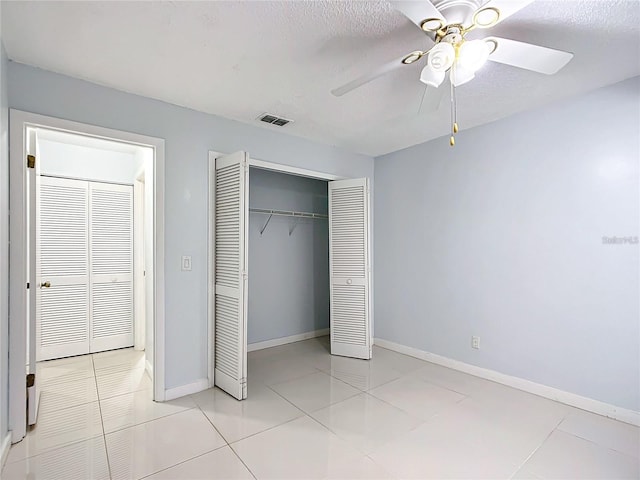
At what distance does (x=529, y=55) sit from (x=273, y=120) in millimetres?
2146

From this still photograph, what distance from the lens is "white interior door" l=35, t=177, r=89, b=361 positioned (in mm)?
3701

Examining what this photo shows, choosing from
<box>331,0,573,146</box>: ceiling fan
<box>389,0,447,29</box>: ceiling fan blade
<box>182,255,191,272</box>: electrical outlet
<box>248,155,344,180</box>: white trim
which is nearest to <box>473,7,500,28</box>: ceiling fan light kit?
<box>331,0,573,146</box>: ceiling fan

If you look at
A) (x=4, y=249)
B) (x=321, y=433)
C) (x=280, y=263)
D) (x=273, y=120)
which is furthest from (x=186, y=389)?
(x=273, y=120)

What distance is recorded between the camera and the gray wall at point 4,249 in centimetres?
197

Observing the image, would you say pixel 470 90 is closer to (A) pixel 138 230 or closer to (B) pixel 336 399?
(B) pixel 336 399

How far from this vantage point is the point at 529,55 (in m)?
1.66

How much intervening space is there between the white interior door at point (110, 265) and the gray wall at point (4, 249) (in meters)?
2.04

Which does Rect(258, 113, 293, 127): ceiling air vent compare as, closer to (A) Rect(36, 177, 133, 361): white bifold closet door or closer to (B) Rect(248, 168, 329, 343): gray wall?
A: (B) Rect(248, 168, 329, 343): gray wall

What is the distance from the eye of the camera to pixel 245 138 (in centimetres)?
327

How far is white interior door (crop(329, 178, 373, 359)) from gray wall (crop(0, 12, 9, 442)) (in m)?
2.84

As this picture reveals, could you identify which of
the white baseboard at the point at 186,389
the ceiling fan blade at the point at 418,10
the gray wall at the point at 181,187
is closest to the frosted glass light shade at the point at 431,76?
the ceiling fan blade at the point at 418,10

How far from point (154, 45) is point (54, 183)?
2.76 metres

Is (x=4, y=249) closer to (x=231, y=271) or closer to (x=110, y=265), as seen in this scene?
(x=231, y=271)

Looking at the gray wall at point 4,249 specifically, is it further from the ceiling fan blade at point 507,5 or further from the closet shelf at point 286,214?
the ceiling fan blade at point 507,5
